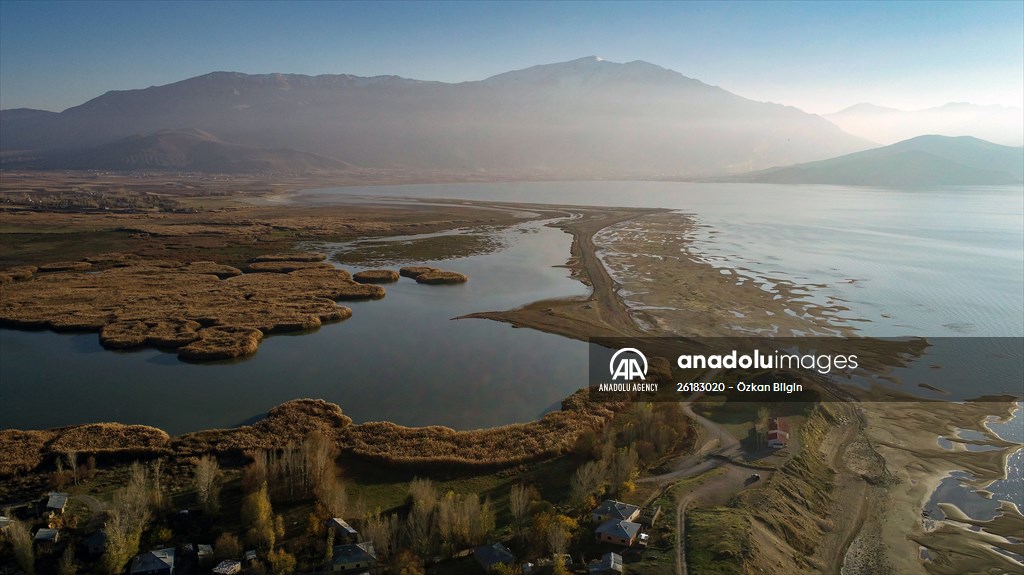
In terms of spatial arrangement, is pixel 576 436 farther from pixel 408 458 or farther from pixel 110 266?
pixel 110 266

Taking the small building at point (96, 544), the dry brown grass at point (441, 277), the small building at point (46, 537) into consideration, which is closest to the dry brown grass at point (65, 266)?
the dry brown grass at point (441, 277)

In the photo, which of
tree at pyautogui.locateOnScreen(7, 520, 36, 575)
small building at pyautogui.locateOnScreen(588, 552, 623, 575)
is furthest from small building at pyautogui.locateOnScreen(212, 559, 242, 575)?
small building at pyautogui.locateOnScreen(588, 552, 623, 575)

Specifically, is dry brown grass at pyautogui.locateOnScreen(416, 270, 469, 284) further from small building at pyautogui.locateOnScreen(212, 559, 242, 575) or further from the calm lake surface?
small building at pyautogui.locateOnScreen(212, 559, 242, 575)

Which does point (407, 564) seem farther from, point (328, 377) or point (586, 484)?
point (328, 377)

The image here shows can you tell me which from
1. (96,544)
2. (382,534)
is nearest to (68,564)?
(96,544)

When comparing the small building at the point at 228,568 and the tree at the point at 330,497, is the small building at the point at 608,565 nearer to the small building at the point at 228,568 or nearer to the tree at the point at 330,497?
the tree at the point at 330,497
